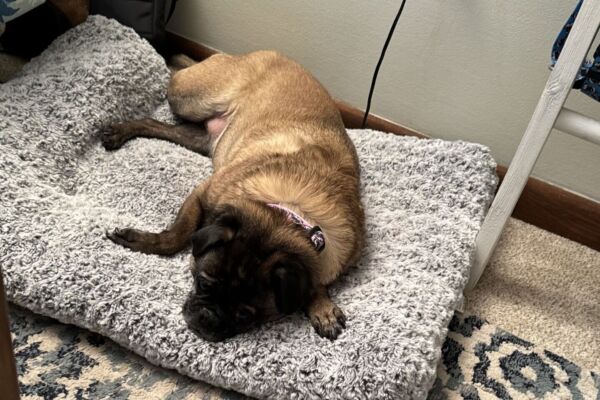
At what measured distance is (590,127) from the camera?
1.83m

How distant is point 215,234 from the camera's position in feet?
5.39

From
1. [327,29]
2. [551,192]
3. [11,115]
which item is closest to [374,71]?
[327,29]

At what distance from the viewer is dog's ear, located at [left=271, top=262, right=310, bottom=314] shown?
1.63 m

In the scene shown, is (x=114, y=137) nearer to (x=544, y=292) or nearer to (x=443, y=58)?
(x=443, y=58)

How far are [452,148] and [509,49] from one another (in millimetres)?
426

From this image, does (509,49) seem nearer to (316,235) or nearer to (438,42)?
(438,42)

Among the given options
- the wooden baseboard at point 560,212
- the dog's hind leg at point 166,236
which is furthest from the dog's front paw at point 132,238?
the wooden baseboard at point 560,212

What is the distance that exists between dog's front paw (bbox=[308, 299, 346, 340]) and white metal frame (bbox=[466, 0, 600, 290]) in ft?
1.97

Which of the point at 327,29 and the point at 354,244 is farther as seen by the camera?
the point at 327,29

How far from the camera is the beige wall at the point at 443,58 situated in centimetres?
247

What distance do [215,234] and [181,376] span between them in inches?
16.1

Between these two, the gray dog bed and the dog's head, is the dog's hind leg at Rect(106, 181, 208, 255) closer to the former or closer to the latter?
the gray dog bed

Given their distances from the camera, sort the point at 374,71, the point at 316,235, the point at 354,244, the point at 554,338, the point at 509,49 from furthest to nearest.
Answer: the point at 374,71 < the point at 509,49 < the point at 554,338 < the point at 354,244 < the point at 316,235

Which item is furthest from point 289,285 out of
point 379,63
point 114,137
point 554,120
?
point 379,63
